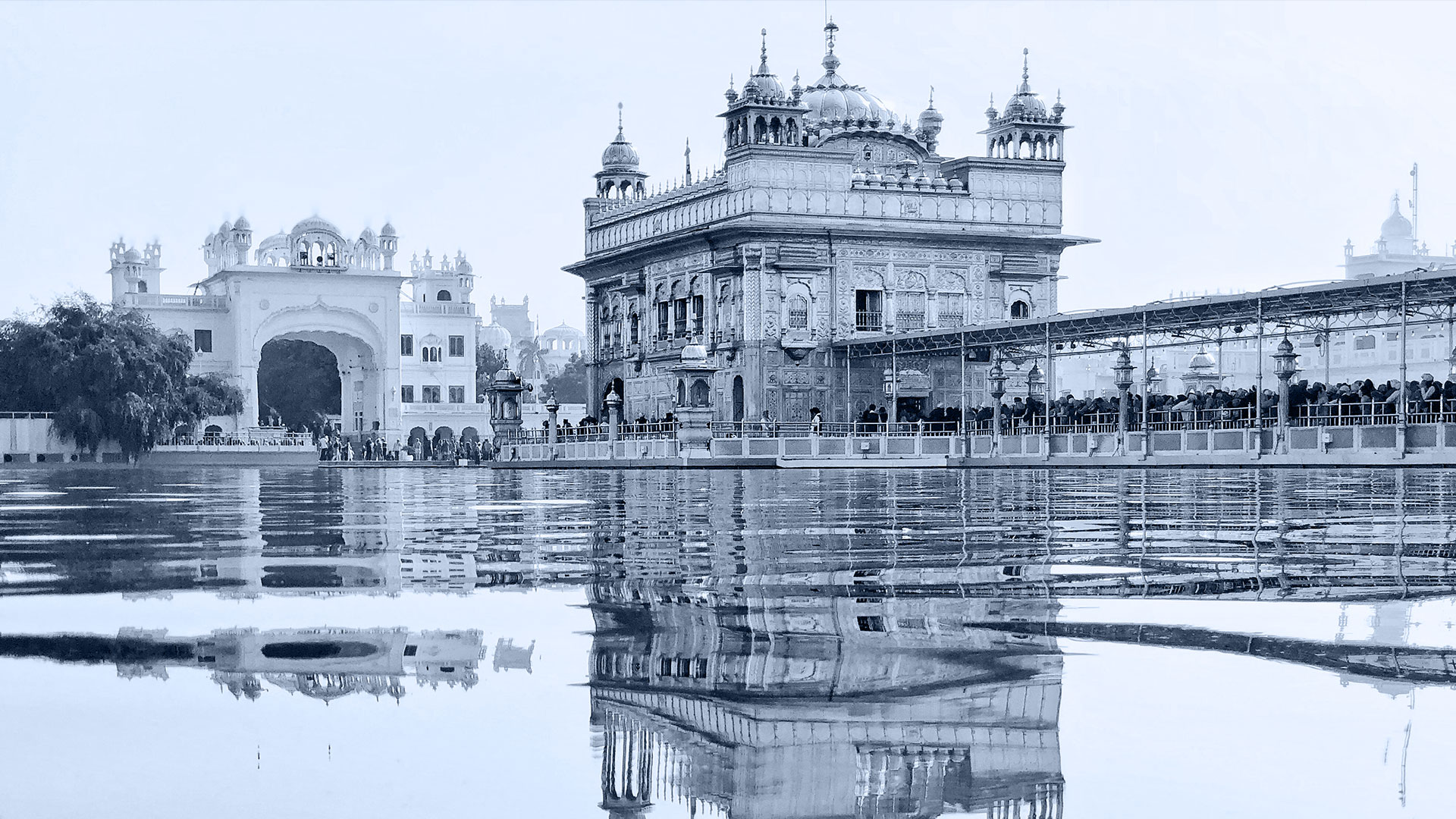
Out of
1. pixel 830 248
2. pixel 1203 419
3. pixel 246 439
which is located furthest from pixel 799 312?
pixel 246 439

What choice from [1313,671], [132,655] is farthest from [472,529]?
[1313,671]

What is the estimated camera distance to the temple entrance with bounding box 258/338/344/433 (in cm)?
8719

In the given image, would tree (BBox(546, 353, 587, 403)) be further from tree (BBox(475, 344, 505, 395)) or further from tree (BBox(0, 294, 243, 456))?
tree (BBox(0, 294, 243, 456))

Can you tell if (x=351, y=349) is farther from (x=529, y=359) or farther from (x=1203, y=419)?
(x=529, y=359)

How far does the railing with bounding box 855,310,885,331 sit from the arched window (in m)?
1.68

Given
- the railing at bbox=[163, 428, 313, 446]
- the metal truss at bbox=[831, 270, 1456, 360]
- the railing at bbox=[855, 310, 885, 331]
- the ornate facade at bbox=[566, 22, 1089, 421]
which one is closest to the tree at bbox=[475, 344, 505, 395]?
the railing at bbox=[163, 428, 313, 446]

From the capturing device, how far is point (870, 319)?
5397 cm

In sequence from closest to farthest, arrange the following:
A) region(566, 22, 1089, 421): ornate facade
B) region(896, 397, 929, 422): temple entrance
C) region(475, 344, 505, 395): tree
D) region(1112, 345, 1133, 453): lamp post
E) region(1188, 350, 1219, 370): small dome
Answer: region(1112, 345, 1133, 453): lamp post, region(896, 397, 929, 422): temple entrance, region(566, 22, 1089, 421): ornate facade, region(1188, 350, 1219, 370): small dome, region(475, 344, 505, 395): tree

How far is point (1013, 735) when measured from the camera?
8.80ft

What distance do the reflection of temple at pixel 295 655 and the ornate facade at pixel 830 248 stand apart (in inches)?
1891

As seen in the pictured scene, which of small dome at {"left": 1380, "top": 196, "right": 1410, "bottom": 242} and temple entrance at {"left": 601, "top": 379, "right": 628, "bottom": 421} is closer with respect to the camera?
temple entrance at {"left": 601, "top": 379, "right": 628, "bottom": 421}

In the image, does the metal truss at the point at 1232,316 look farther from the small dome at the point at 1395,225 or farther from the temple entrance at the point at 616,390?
the small dome at the point at 1395,225

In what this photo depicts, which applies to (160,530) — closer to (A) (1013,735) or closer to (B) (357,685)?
(B) (357,685)

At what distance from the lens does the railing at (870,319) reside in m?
53.9
